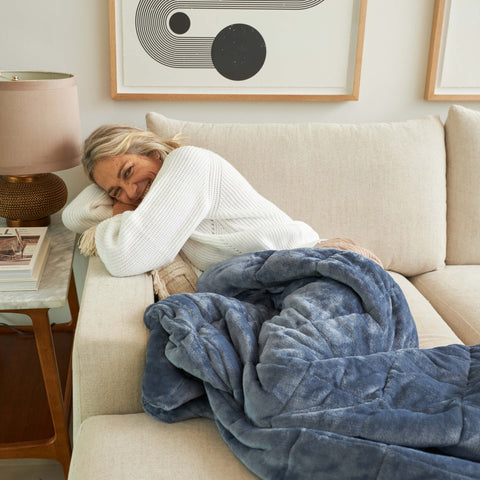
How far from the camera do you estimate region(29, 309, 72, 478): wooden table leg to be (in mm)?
1395

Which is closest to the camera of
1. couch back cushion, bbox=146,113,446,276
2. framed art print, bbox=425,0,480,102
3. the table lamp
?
the table lamp

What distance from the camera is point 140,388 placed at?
3.65ft

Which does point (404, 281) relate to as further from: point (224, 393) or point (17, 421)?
point (17, 421)

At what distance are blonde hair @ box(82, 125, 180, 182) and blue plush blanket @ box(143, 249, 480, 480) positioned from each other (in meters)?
0.49

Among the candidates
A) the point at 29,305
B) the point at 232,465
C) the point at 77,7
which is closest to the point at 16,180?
the point at 29,305

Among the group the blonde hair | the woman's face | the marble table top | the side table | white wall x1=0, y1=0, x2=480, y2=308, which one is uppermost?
white wall x1=0, y1=0, x2=480, y2=308

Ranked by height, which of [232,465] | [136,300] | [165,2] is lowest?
[232,465]

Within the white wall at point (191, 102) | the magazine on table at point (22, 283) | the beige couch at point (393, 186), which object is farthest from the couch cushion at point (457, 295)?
the magazine on table at point (22, 283)

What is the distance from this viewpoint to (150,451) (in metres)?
0.98

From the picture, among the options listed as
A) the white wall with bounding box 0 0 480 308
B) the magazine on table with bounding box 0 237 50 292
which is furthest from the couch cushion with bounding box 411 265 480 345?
the magazine on table with bounding box 0 237 50 292

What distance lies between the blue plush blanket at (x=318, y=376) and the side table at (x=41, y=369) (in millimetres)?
415

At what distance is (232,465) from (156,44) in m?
1.43

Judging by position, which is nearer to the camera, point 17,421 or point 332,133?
point 17,421

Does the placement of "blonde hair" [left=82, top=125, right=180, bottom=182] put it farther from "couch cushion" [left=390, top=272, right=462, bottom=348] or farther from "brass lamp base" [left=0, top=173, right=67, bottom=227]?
"couch cushion" [left=390, top=272, right=462, bottom=348]
